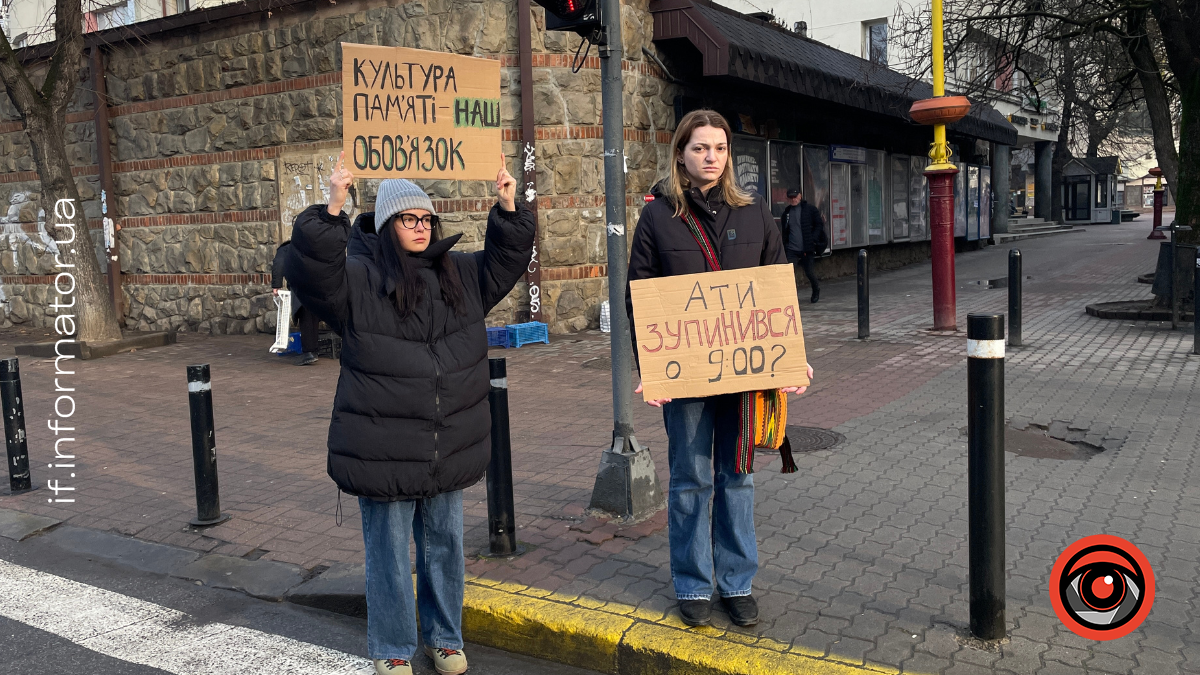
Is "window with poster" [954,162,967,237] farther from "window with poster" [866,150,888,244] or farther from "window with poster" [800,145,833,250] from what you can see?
"window with poster" [800,145,833,250]

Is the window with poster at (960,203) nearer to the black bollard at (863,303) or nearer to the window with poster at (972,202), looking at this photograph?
the window with poster at (972,202)

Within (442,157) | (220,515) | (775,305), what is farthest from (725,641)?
(220,515)

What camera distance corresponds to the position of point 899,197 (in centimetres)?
2275

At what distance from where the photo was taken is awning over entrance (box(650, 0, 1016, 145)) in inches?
512

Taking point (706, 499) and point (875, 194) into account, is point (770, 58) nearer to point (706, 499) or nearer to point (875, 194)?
point (875, 194)

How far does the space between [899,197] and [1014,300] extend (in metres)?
13.0

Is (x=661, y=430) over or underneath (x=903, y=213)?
underneath

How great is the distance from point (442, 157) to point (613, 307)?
116 cm

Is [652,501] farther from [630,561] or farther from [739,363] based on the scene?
[739,363]

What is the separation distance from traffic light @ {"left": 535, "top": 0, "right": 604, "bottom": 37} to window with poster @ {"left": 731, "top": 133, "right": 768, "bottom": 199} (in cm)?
1101

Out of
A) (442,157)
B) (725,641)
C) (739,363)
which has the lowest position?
(725,641)

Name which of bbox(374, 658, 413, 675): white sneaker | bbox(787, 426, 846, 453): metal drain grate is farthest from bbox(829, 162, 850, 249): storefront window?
bbox(374, 658, 413, 675): white sneaker

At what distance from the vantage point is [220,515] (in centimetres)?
581

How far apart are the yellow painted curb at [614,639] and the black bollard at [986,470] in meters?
0.46
